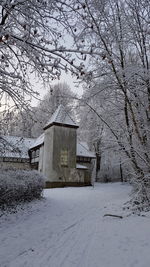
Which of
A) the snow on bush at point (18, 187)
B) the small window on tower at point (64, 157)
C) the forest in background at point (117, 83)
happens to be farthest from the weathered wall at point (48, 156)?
the forest in background at point (117, 83)

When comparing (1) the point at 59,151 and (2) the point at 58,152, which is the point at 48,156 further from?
(1) the point at 59,151

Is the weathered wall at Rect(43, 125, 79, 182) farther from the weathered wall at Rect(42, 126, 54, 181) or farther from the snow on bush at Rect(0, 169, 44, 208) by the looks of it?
the snow on bush at Rect(0, 169, 44, 208)

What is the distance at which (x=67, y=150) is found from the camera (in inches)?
847

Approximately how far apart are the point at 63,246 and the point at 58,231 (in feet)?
4.41

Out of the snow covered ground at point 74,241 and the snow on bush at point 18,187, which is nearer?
the snow covered ground at point 74,241

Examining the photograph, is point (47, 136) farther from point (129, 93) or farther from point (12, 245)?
point (12, 245)

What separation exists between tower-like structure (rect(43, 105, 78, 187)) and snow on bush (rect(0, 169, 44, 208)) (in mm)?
8613

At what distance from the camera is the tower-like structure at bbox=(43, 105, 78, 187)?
796 inches

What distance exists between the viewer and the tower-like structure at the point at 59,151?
2022 centimetres

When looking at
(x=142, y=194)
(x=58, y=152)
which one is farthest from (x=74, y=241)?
(x=58, y=152)

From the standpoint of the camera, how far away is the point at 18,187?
29.5ft

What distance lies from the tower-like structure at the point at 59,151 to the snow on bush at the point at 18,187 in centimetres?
861

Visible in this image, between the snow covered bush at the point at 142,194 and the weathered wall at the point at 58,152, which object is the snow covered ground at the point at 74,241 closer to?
the snow covered bush at the point at 142,194

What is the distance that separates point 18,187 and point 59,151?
12.1 metres
